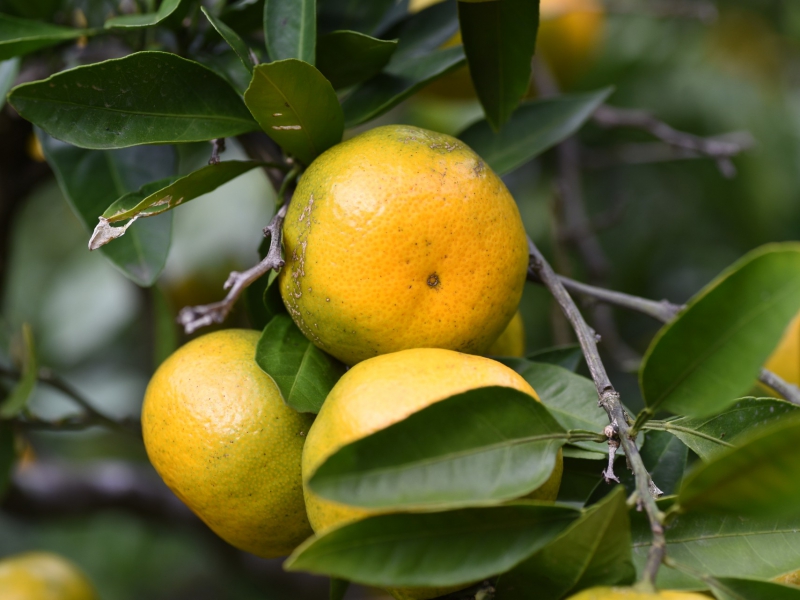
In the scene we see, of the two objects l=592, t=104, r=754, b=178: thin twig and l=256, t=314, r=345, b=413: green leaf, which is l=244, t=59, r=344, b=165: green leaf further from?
l=592, t=104, r=754, b=178: thin twig

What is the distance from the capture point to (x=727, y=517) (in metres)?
0.67

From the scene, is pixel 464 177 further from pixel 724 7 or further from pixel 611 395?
pixel 724 7

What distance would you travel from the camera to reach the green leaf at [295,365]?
73 cm

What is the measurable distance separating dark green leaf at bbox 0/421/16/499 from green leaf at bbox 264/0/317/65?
85 cm

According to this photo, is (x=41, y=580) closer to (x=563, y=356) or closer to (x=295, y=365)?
(x=295, y=365)

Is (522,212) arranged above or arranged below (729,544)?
below

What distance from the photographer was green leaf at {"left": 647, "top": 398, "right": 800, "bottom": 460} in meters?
0.69

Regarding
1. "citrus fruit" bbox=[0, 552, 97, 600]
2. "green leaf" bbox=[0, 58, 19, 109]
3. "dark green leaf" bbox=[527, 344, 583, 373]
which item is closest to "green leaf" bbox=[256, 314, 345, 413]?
"dark green leaf" bbox=[527, 344, 583, 373]

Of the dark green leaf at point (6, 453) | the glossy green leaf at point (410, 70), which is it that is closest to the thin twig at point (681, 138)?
the glossy green leaf at point (410, 70)

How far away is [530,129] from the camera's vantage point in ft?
3.61

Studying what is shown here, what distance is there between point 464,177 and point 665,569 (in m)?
0.40

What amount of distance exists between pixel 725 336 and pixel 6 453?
46.8 inches

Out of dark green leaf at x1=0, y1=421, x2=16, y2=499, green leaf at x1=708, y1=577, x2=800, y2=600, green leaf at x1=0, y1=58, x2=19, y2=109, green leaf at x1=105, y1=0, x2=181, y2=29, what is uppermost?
green leaf at x1=105, y1=0, x2=181, y2=29

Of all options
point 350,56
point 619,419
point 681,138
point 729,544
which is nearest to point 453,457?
point 619,419
